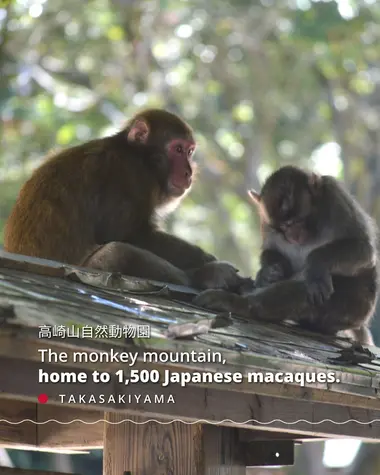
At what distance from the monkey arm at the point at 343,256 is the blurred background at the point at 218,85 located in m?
9.55

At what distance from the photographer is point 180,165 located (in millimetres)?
6145

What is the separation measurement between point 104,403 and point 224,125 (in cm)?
1533

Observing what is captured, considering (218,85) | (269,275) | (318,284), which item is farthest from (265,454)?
(218,85)

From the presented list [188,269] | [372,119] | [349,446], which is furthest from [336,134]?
[188,269]

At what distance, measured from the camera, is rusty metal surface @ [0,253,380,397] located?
3.08 metres

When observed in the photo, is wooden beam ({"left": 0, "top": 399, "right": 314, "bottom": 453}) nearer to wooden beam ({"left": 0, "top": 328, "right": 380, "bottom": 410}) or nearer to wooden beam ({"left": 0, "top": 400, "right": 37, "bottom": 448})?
wooden beam ({"left": 0, "top": 400, "right": 37, "bottom": 448})

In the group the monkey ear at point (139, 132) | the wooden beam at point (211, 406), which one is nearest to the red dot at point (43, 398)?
the wooden beam at point (211, 406)

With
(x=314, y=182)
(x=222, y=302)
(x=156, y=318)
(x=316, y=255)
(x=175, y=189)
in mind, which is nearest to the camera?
(x=156, y=318)

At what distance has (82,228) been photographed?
18.3 ft

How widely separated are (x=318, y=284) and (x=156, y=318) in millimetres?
1826

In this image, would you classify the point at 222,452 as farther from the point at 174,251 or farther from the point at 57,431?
the point at 174,251

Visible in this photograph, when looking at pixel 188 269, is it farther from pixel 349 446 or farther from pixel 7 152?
pixel 7 152

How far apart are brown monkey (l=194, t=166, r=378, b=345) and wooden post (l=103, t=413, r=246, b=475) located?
51.0 inches

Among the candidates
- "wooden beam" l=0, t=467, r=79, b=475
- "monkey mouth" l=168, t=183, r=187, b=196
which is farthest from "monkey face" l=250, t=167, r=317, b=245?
"wooden beam" l=0, t=467, r=79, b=475
